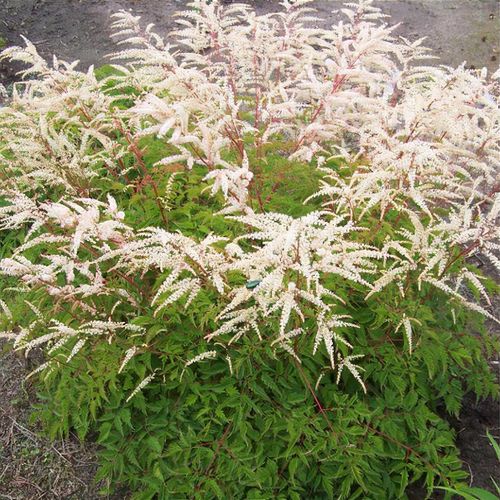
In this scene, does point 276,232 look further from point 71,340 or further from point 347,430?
point 71,340

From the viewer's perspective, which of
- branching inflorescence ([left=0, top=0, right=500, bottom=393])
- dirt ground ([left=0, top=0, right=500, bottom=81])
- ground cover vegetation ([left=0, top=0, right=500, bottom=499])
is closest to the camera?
branching inflorescence ([left=0, top=0, right=500, bottom=393])

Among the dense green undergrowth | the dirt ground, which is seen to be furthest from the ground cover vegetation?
the dirt ground

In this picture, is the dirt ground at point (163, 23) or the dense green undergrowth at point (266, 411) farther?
the dirt ground at point (163, 23)

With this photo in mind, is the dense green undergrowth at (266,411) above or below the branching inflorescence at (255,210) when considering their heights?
below

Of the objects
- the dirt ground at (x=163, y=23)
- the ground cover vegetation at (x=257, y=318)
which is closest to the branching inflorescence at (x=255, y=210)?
the ground cover vegetation at (x=257, y=318)

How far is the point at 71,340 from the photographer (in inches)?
140

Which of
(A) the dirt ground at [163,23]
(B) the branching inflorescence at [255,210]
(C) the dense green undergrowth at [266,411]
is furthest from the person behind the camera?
(A) the dirt ground at [163,23]

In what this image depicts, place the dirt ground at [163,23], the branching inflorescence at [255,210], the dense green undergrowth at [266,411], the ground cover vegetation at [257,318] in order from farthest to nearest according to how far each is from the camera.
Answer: the dirt ground at [163,23] < the dense green undergrowth at [266,411] < the ground cover vegetation at [257,318] < the branching inflorescence at [255,210]

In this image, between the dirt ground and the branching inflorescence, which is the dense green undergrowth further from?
the dirt ground

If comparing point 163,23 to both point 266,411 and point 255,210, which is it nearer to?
point 255,210

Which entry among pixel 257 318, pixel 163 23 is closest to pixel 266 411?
pixel 257 318

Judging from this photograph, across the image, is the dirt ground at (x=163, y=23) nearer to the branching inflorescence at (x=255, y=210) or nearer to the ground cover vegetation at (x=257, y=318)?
the branching inflorescence at (x=255, y=210)

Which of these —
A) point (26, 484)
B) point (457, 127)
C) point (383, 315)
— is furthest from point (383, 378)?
point (26, 484)

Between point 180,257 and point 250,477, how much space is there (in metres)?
1.34
